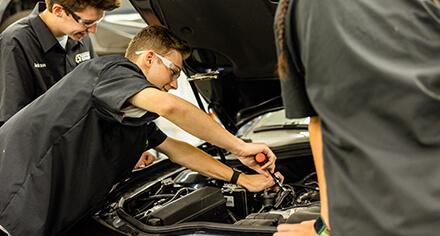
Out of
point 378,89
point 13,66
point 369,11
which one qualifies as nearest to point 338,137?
point 378,89

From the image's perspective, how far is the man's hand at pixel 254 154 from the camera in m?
1.86

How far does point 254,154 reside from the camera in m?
1.91

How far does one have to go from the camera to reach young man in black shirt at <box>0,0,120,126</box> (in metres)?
2.21

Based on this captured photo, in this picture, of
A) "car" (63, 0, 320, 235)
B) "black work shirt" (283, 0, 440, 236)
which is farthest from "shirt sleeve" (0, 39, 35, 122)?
"black work shirt" (283, 0, 440, 236)

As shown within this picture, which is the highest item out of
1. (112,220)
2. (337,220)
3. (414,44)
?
(414,44)

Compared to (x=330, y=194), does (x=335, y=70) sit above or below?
above

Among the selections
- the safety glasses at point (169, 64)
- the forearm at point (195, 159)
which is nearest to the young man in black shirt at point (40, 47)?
the safety glasses at point (169, 64)

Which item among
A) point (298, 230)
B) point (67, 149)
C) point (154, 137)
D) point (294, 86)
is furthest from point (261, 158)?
point (294, 86)

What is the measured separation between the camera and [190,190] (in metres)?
2.13

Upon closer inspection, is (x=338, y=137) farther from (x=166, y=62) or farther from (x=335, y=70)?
(x=166, y=62)

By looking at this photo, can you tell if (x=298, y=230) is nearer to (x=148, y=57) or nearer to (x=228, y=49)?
(x=148, y=57)

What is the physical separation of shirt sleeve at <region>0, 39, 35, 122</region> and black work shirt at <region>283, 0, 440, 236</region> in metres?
1.58

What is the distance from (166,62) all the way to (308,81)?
100 cm

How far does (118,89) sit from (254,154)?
1.75 ft
